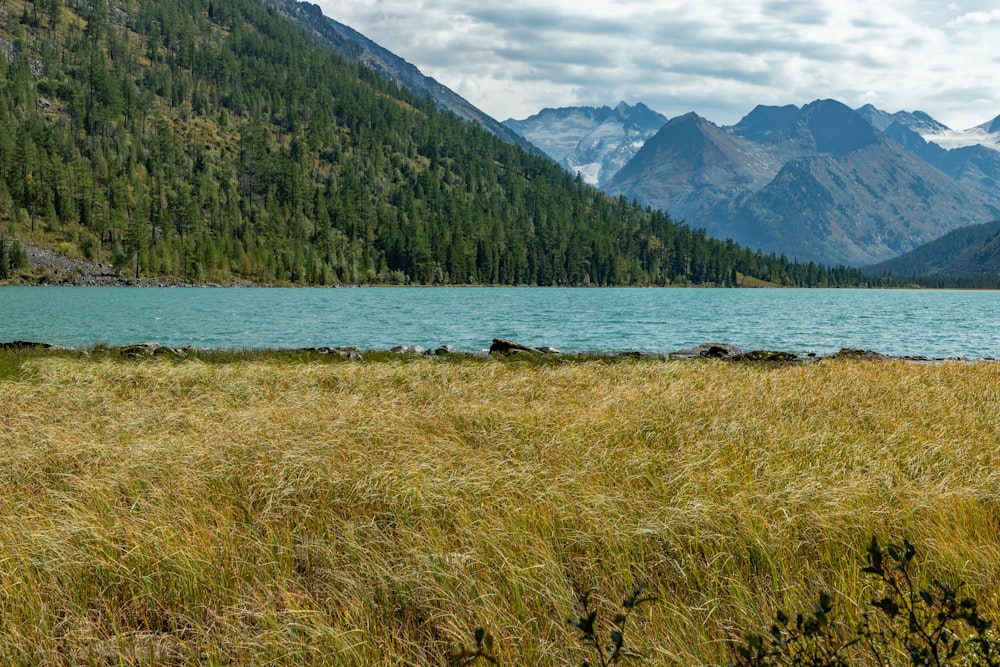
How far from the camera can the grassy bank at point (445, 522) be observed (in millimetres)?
5324

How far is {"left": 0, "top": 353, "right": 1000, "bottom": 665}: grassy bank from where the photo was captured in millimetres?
5324

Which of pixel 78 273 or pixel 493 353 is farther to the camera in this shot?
pixel 78 273

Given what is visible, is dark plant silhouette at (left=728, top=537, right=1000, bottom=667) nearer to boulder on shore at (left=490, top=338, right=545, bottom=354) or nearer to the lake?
boulder on shore at (left=490, top=338, right=545, bottom=354)

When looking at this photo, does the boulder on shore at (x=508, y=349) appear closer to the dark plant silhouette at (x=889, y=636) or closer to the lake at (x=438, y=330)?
the lake at (x=438, y=330)

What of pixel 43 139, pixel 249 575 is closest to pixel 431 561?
pixel 249 575

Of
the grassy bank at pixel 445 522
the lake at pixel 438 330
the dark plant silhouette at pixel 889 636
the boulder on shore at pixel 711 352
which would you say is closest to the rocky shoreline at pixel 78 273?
the lake at pixel 438 330

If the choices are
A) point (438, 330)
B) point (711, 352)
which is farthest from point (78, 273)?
point (711, 352)

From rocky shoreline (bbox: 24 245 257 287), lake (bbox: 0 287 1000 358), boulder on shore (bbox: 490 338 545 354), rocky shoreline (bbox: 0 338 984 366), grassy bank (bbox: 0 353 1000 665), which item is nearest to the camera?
grassy bank (bbox: 0 353 1000 665)

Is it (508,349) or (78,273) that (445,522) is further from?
(78,273)

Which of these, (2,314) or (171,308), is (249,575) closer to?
(2,314)

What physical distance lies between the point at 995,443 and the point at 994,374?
14.3 meters

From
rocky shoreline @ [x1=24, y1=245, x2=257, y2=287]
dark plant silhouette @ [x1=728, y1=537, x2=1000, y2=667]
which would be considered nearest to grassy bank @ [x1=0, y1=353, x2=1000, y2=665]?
dark plant silhouette @ [x1=728, y1=537, x2=1000, y2=667]

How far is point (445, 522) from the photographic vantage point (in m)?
7.55

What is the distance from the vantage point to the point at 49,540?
263 inches
